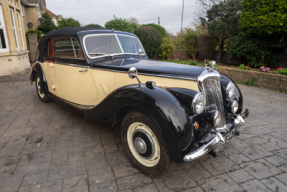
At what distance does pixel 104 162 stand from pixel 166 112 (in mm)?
1181

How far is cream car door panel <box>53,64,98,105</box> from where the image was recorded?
3.01 metres

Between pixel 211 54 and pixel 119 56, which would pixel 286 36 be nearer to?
pixel 211 54

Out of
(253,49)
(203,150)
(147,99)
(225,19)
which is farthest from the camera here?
(225,19)

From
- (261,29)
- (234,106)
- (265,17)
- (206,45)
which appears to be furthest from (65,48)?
(206,45)

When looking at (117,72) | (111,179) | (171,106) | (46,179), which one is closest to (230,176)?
(171,106)

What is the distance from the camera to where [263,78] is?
642cm

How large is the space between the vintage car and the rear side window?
17 mm

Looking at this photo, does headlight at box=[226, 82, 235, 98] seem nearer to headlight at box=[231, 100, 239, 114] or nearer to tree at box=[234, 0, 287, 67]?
headlight at box=[231, 100, 239, 114]

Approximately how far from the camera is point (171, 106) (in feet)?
6.11

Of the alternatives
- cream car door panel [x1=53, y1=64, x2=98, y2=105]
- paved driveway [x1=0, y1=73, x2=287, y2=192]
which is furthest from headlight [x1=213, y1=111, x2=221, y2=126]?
cream car door panel [x1=53, y1=64, x2=98, y2=105]

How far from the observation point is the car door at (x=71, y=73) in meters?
3.04

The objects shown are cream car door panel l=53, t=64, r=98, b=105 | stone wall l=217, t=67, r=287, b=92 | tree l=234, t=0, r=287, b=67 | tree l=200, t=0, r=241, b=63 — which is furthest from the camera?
tree l=200, t=0, r=241, b=63

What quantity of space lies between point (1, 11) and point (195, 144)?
9.74 metres

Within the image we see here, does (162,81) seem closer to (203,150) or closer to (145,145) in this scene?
(145,145)
